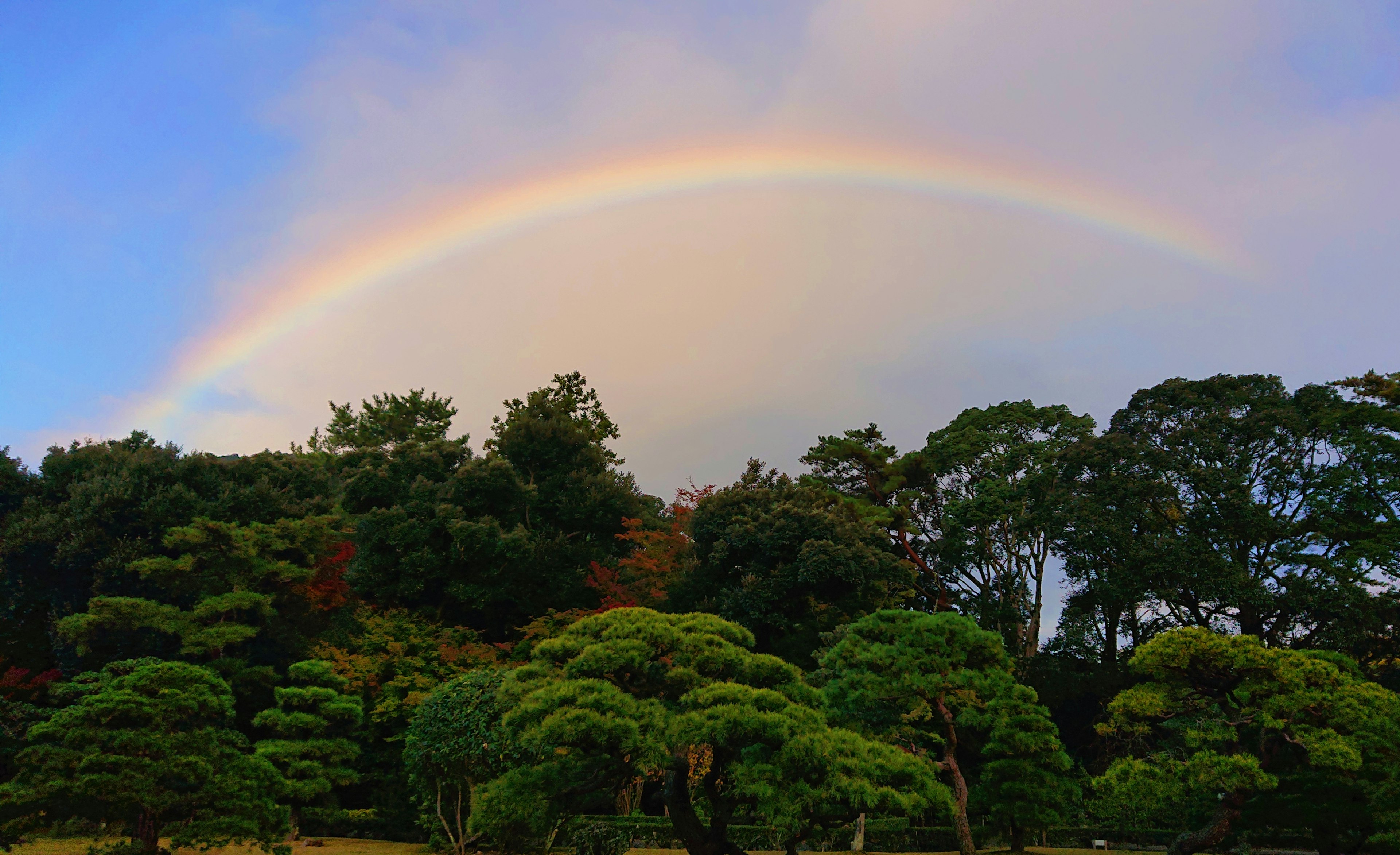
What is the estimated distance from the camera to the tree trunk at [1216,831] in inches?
547

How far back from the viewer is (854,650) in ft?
47.0

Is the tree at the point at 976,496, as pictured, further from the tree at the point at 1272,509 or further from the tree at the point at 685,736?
the tree at the point at 685,736

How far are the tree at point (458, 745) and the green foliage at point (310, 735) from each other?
1695 mm

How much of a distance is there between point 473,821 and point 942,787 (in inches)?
284

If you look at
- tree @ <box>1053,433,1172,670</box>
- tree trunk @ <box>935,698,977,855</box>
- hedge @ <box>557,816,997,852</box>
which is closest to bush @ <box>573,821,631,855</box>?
hedge @ <box>557,816,997,852</box>

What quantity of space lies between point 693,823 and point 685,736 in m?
1.97

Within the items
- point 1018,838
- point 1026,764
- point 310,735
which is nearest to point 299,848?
point 310,735

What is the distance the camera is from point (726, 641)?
36.2 feet

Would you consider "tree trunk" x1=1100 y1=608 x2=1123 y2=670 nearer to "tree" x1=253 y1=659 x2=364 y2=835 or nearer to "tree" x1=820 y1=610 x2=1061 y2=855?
"tree" x1=820 y1=610 x2=1061 y2=855

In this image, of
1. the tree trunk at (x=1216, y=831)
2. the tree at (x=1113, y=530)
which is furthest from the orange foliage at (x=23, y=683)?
the tree at (x=1113, y=530)

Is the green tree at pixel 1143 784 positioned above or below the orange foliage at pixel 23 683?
below

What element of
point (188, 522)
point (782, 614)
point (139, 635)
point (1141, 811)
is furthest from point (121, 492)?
point (1141, 811)

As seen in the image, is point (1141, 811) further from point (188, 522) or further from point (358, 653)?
point (188, 522)

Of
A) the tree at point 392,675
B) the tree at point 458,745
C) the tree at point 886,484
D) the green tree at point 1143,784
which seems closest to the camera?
the green tree at point 1143,784
